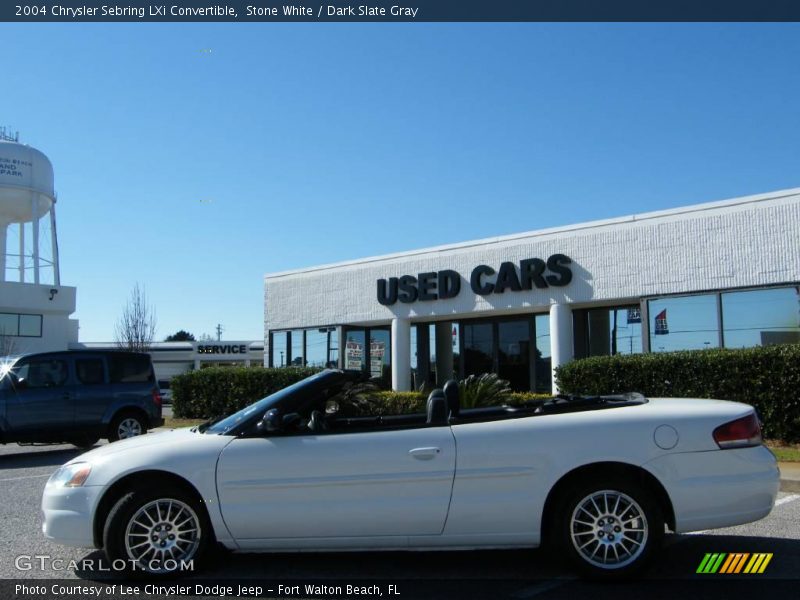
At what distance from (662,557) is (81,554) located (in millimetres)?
4387

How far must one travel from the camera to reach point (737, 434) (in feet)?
16.7

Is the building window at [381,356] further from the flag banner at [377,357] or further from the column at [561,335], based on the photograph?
the column at [561,335]

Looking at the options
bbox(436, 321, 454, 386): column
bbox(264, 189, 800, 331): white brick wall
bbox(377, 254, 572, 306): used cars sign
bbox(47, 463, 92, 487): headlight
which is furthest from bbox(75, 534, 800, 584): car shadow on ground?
bbox(436, 321, 454, 386): column

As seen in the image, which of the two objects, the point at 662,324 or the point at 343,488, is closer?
the point at 343,488

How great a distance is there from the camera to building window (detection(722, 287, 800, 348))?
1391 cm

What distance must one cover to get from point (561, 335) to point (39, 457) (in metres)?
10.8

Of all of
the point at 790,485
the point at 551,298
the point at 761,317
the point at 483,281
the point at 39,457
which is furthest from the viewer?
the point at 483,281

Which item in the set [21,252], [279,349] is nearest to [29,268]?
[21,252]

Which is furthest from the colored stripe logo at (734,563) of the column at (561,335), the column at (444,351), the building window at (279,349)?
the building window at (279,349)

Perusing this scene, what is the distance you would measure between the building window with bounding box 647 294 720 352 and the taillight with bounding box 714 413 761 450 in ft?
33.0

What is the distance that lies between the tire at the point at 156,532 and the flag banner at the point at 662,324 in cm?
1250

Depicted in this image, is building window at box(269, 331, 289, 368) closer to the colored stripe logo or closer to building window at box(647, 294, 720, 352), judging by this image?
building window at box(647, 294, 720, 352)

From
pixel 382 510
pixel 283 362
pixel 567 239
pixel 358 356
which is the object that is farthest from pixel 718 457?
pixel 283 362

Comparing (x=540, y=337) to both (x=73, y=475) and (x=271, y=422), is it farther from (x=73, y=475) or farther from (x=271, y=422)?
(x=73, y=475)
